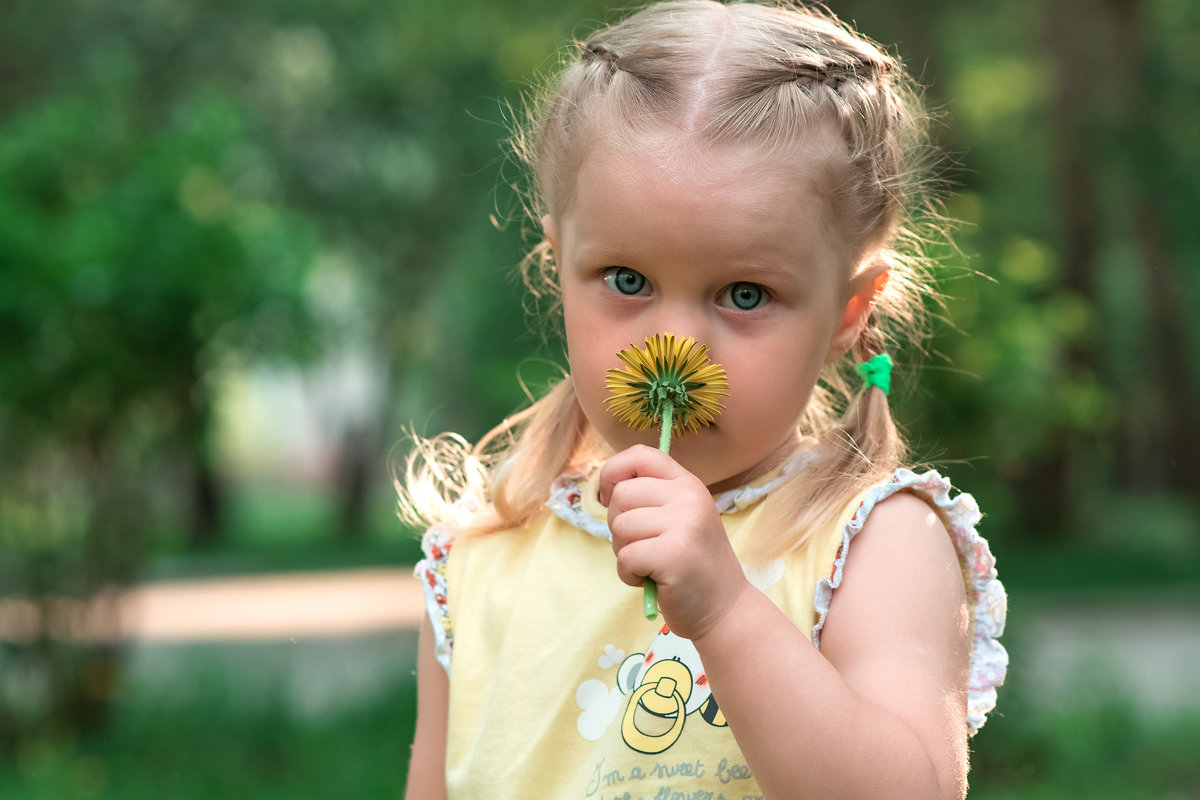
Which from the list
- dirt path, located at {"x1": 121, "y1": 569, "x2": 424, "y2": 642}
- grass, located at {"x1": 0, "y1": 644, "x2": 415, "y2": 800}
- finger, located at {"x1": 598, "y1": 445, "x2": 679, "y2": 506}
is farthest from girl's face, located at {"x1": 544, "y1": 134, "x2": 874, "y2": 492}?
dirt path, located at {"x1": 121, "y1": 569, "x2": 424, "y2": 642}

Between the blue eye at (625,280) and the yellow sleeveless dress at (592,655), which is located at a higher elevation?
the blue eye at (625,280)

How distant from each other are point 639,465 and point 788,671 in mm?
256

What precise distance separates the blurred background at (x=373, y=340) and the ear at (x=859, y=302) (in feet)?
0.74

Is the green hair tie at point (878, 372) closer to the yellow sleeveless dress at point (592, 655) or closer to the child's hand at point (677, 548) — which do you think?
the yellow sleeveless dress at point (592, 655)

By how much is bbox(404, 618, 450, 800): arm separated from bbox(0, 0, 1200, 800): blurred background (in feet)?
1.41

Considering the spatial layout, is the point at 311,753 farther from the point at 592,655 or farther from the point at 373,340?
the point at 373,340

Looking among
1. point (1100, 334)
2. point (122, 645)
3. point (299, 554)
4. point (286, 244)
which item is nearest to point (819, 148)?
point (286, 244)

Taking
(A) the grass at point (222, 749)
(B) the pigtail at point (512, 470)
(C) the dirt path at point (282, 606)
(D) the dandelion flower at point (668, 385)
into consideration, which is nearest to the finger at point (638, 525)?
(D) the dandelion flower at point (668, 385)

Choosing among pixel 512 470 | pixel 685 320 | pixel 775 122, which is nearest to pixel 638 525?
pixel 685 320

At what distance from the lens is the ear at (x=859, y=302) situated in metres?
1.63

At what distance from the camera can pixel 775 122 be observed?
1479mm

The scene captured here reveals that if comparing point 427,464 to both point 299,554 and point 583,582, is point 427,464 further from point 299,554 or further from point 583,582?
point 299,554

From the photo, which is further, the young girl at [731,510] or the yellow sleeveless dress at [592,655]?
the yellow sleeveless dress at [592,655]

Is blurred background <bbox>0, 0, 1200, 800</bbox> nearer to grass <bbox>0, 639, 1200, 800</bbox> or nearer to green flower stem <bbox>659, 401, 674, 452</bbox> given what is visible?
grass <bbox>0, 639, 1200, 800</bbox>
